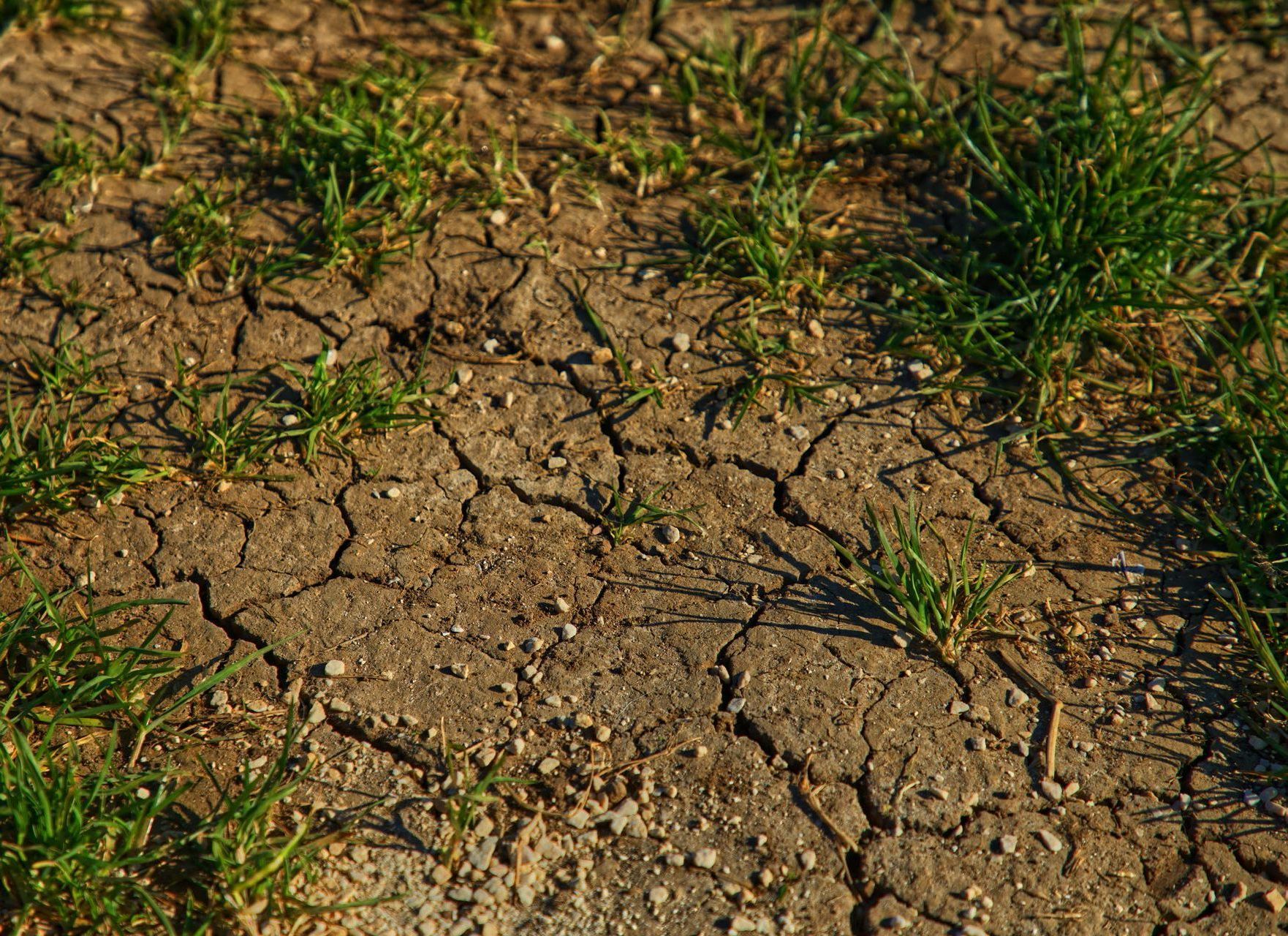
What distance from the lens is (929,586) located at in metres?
2.63

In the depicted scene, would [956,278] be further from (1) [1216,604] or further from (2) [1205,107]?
(1) [1216,604]

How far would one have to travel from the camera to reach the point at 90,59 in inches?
154

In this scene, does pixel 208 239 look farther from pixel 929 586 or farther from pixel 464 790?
pixel 929 586

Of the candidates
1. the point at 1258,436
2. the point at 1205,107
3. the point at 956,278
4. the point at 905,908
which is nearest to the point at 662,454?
the point at 956,278

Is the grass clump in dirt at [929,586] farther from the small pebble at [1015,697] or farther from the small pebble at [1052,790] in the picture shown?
the small pebble at [1052,790]

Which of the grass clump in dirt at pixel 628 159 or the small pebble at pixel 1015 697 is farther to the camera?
the grass clump in dirt at pixel 628 159

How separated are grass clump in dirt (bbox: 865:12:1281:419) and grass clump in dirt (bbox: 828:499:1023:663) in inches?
22.5

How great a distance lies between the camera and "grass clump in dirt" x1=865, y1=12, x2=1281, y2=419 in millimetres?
3186

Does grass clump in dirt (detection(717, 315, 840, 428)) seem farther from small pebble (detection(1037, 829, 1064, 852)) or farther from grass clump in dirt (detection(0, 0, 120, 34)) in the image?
grass clump in dirt (detection(0, 0, 120, 34))

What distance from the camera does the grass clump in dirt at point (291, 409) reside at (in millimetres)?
2980

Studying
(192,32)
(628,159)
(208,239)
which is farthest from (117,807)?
(192,32)

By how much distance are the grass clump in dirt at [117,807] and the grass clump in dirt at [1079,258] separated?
2127 mm

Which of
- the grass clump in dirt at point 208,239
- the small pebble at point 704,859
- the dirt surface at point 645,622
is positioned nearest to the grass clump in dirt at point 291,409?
the dirt surface at point 645,622

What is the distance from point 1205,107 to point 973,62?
2.92ft
